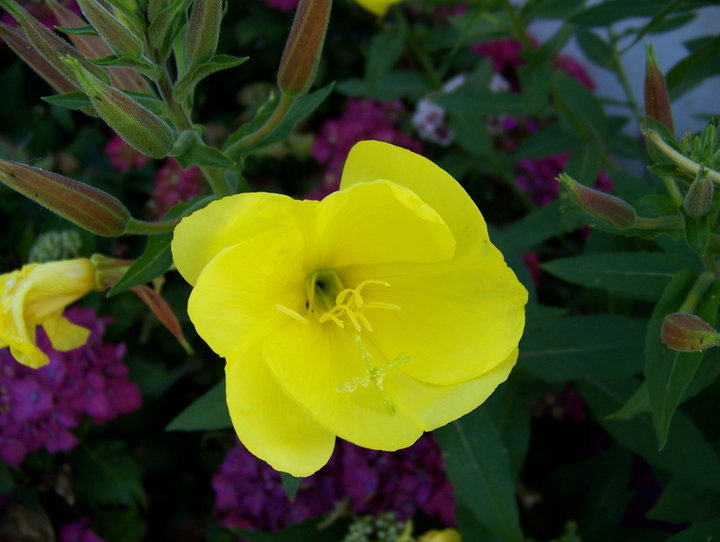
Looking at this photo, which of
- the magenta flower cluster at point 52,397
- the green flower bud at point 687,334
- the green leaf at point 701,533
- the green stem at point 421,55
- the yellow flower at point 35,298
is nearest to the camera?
the green flower bud at point 687,334

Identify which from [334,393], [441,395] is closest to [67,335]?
[334,393]

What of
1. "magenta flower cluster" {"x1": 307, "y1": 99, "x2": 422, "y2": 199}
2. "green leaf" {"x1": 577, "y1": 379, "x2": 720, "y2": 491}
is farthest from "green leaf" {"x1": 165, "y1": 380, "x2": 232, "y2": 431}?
"magenta flower cluster" {"x1": 307, "y1": 99, "x2": 422, "y2": 199}

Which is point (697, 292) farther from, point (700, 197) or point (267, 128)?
point (267, 128)

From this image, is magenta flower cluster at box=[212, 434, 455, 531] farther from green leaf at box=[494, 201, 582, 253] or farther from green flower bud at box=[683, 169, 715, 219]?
green flower bud at box=[683, 169, 715, 219]

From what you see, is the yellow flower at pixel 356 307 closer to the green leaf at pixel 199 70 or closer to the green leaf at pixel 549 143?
the green leaf at pixel 199 70

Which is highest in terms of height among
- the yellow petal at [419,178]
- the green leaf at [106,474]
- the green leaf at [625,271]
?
the yellow petal at [419,178]

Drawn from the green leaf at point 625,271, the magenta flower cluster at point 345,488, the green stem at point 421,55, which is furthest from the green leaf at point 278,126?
the green stem at point 421,55

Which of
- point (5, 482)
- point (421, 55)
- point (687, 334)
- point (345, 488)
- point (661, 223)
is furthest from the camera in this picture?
point (421, 55)
